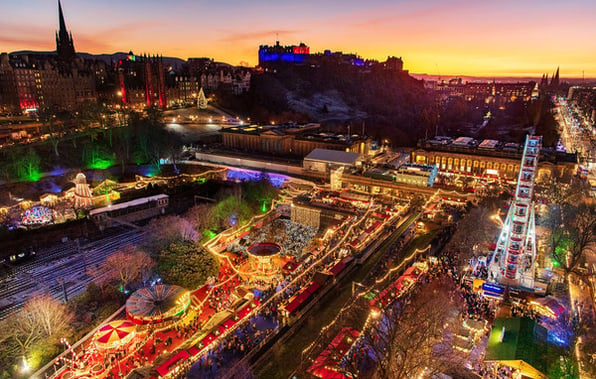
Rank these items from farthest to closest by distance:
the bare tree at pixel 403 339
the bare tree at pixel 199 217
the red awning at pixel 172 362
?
the bare tree at pixel 199 217, the red awning at pixel 172 362, the bare tree at pixel 403 339

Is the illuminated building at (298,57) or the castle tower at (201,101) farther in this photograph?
the illuminated building at (298,57)

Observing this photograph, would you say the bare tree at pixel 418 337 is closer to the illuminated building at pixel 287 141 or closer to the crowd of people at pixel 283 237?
the crowd of people at pixel 283 237

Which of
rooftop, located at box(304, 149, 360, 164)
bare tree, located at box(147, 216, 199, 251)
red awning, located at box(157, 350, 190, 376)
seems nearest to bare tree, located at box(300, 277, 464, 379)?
red awning, located at box(157, 350, 190, 376)

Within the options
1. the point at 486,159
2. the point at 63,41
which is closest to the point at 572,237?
the point at 486,159

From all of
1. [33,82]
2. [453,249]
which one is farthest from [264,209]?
[33,82]

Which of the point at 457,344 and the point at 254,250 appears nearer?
the point at 457,344

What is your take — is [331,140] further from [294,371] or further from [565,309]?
[294,371]

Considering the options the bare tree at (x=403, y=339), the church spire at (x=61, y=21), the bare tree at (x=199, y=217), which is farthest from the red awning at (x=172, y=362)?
the church spire at (x=61, y=21)

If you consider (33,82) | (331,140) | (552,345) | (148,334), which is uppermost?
(33,82)
